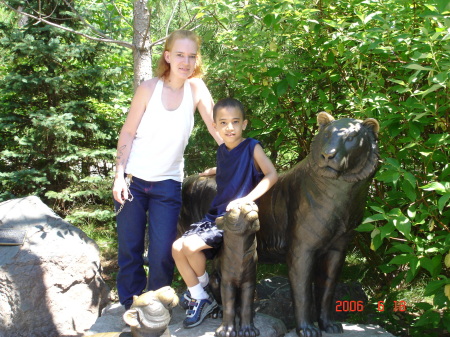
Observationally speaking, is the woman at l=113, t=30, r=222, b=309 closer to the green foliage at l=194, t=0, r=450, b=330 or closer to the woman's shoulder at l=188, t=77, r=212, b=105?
the woman's shoulder at l=188, t=77, r=212, b=105

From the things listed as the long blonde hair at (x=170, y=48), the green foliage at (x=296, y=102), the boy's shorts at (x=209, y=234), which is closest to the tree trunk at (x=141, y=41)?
the green foliage at (x=296, y=102)

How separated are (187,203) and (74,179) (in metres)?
3.90

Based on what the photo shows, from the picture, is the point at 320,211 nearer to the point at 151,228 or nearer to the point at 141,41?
the point at 151,228

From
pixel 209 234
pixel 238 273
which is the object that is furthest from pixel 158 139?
pixel 238 273

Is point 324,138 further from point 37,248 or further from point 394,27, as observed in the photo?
point 37,248

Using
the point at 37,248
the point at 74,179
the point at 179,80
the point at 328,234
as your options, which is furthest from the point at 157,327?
the point at 74,179

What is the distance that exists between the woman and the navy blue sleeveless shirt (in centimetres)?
36

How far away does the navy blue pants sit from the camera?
11.1 ft

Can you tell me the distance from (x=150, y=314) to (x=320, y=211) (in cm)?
116

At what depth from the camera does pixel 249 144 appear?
10.3 ft

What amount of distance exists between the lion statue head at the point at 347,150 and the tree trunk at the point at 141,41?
2.92 meters

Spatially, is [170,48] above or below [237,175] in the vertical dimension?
above

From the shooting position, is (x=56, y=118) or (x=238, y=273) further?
(x=56, y=118)

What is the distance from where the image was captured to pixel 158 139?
3334 millimetres
